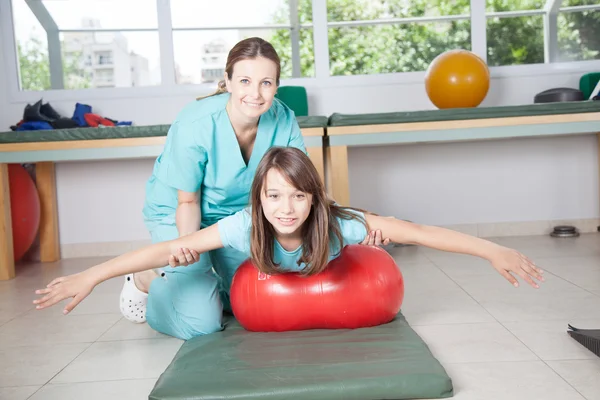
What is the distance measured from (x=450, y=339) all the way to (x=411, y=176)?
7.31ft

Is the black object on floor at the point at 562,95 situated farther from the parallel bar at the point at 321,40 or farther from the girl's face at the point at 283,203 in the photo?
the girl's face at the point at 283,203

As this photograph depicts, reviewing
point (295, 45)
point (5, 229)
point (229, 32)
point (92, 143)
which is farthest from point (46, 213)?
point (295, 45)

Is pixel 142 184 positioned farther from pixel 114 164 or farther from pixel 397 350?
pixel 397 350

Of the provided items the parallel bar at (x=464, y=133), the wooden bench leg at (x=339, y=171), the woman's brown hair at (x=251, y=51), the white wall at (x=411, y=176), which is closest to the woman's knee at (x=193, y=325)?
the woman's brown hair at (x=251, y=51)

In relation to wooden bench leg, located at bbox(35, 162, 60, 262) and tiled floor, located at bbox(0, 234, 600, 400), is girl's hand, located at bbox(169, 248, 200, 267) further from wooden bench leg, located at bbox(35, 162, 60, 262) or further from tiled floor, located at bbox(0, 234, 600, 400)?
wooden bench leg, located at bbox(35, 162, 60, 262)

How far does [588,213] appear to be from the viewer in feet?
13.1

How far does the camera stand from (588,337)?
5.64ft

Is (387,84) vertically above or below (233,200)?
above

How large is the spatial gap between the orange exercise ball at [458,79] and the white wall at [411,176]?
0.54 metres

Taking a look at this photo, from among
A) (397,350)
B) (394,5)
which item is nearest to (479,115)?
(394,5)

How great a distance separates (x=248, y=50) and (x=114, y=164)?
236cm

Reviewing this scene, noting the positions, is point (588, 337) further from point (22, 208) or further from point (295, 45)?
point (22, 208)

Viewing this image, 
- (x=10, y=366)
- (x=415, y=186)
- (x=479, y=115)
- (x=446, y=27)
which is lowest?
(x=10, y=366)

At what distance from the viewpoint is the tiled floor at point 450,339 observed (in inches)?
61.9
